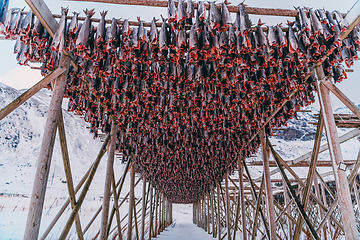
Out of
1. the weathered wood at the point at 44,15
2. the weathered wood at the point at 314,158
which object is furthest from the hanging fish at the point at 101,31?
the weathered wood at the point at 314,158

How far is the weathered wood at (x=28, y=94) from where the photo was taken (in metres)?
2.72

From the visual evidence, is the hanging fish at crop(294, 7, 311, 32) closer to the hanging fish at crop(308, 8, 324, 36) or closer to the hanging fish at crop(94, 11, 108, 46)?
the hanging fish at crop(308, 8, 324, 36)

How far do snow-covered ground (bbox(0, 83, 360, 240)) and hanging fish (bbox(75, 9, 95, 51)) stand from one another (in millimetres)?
20403

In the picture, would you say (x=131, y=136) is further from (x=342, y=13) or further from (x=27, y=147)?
(x=27, y=147)

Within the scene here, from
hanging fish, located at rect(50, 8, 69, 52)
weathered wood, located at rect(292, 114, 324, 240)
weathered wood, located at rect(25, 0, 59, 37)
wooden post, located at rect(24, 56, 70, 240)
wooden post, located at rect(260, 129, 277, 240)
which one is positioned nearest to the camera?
wooden post, located at rect(24, 56, 70, 240)

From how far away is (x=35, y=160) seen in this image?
4428 centimetres

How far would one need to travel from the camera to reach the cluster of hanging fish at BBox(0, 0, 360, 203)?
10.8 ft

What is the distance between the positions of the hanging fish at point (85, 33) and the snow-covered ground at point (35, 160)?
20403 millimetres

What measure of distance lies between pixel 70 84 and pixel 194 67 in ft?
7.85

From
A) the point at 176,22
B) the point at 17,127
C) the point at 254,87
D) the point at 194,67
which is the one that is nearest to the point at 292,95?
the point at 254,87

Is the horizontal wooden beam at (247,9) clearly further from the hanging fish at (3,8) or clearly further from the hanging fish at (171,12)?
the hanging fish at (3,8)

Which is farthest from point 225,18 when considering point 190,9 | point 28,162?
point 28,162

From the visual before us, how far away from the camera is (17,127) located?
157 ft

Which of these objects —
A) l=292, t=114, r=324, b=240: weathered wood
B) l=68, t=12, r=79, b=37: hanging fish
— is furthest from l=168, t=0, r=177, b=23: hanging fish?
l=292, t=114, r=324, b=240: weathered wood
